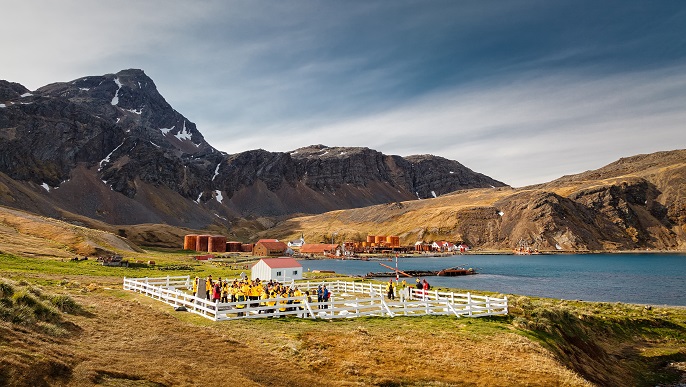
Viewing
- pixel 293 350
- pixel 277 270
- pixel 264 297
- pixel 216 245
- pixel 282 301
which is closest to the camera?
pixel 293 350

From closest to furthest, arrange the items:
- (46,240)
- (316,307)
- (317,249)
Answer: (316,307), (46,240), (317,249)

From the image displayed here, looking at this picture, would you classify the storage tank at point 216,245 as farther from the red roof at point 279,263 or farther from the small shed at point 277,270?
the red roof at point 279,263

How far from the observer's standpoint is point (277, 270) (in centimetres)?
5272

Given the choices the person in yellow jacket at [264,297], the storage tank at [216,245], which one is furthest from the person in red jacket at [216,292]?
the storage tank at [216,245]

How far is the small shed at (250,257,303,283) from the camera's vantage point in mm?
52375

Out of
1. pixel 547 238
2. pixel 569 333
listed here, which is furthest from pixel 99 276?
pixel 547 238

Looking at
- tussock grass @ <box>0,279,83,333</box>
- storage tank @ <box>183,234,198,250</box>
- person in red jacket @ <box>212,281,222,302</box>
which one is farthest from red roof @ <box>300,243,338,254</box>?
tussock grass @ <box>0,279,83,333</box>

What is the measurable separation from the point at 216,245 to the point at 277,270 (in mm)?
124129

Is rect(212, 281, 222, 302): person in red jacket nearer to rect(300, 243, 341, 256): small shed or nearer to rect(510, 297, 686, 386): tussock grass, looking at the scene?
rect(510, 297, 686, 386): tussock grass

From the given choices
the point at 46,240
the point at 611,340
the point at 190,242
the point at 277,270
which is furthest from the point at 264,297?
the point at 190,242

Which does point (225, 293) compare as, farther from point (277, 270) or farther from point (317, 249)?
point (317, 249)

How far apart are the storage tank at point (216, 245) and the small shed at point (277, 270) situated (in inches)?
4701

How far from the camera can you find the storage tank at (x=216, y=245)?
168m

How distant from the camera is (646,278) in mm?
92750
